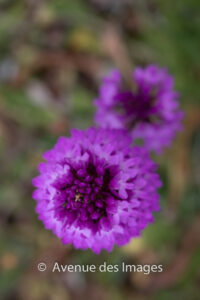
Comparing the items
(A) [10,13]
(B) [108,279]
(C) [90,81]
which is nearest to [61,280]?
(B) [108,279]

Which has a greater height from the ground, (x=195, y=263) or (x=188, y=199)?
(x=188, y=199)

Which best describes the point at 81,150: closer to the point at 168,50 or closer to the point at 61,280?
the point at 168,50

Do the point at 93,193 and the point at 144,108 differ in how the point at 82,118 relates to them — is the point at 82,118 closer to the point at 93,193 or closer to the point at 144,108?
the point at 144,108

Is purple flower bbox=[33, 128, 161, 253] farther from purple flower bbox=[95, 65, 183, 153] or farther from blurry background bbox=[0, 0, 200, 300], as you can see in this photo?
blurry background bbox=[0, 0, 200, 300]

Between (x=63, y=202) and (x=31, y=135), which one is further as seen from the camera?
(x=31, y=135)

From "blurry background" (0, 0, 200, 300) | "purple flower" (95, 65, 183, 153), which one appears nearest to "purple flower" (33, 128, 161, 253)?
"purple flower" (95, 65, 183, 153)
